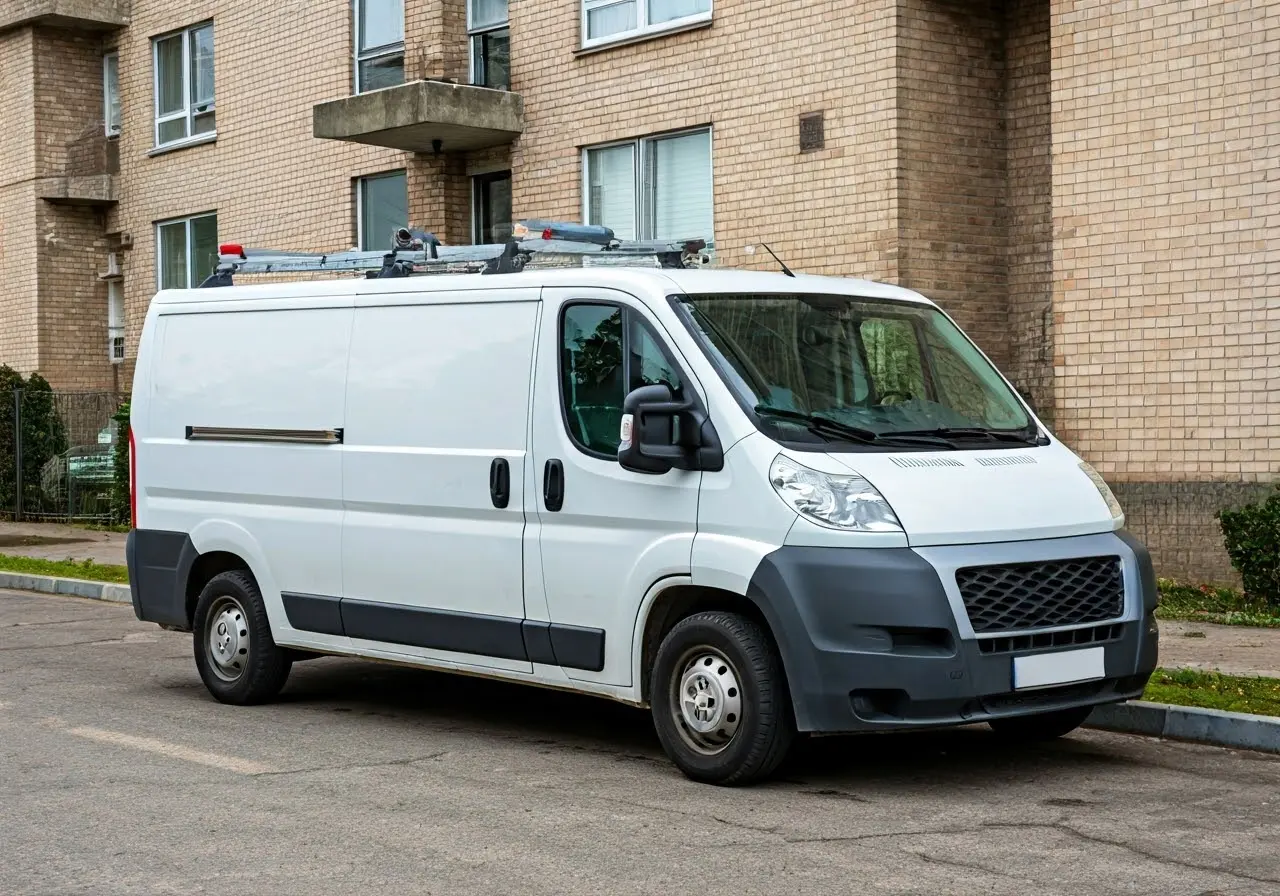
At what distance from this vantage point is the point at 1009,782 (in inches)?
289

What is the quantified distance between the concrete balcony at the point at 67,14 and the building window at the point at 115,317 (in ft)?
12.8

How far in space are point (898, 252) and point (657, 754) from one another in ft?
27.8

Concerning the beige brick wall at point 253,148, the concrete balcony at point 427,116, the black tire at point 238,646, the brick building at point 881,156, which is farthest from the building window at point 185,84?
the black tire at point 238,646

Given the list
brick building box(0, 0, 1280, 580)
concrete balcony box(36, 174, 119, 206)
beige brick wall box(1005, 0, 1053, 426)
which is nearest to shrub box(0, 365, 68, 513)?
brick building box(0, 0, 1280, 580)

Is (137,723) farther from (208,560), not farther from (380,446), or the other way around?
(380,446)

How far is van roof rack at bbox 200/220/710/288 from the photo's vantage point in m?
8.68

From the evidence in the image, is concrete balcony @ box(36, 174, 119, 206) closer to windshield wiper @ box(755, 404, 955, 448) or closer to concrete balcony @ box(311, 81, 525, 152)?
concrete balcony @ box(311, 81, 525, 152)

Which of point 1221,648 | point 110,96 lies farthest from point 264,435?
point 110,96

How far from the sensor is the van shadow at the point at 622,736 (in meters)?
7.54

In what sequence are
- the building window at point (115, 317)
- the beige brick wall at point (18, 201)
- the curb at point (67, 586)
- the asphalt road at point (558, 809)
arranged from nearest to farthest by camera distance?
the asphalt road at point (558, 809) < the curb at point (67, 586) < the beige brick wall at point (18, 201) < the building window at point (115, 317)

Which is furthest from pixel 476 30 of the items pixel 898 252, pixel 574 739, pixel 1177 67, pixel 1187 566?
pixel 574 739

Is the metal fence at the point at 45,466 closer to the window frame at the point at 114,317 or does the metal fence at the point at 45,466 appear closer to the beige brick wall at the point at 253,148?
the beige brick wall at the point at 253,148

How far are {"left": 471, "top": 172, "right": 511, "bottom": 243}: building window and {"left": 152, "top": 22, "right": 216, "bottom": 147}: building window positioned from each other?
A: 5566mm

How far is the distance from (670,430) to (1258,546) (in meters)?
A: 6.56
